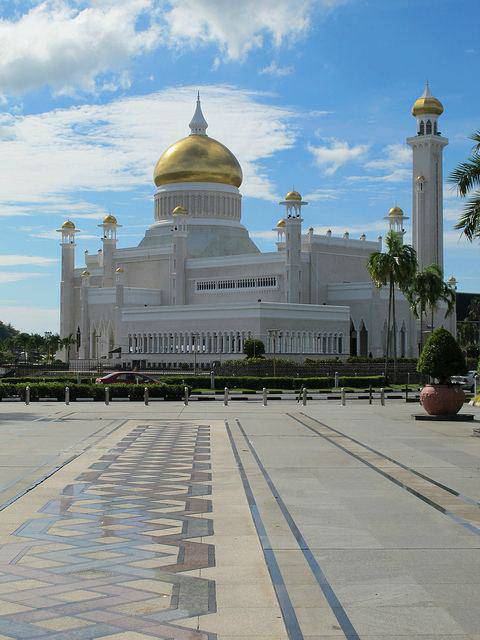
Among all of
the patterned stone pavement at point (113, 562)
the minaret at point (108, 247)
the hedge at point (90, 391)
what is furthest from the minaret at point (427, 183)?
the patterned stone pavement at point (113, 562)

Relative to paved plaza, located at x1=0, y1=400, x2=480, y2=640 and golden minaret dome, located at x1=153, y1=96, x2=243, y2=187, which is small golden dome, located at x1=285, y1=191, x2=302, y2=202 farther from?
paved plaza, located at x1=0, y1=400, x2=480, y2=640

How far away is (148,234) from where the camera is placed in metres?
90.1

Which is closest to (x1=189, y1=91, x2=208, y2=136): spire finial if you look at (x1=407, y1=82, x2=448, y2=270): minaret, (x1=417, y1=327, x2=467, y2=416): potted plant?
(x1=407, y1=82, x2=448, y2=270): minaret

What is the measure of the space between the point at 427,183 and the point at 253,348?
24546 millimetres

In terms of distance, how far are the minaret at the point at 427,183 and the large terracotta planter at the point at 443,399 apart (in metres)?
54.3

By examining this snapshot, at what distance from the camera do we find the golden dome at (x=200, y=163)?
8588cm

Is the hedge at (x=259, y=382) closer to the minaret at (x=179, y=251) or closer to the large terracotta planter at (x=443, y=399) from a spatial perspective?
the large terracotta planter at (x=443, y=399)

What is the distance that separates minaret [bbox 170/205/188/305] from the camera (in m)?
82.7

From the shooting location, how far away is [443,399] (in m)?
25.3

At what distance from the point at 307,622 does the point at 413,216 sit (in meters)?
76.2

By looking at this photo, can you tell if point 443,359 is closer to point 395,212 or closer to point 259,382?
point 259,382

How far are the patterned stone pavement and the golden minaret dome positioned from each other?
73.8 metres

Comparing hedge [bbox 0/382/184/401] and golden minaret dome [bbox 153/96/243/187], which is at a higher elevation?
golden minaret dome [bbox 153/96/243/187]

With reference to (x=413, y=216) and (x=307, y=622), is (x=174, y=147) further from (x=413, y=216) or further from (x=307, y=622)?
(x=307, y=622)
